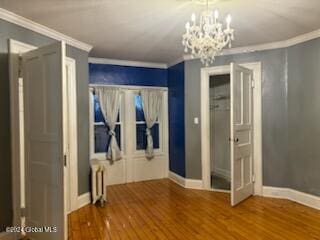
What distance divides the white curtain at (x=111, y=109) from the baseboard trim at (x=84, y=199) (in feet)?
3.65

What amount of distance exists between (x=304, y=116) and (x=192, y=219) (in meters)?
2.14

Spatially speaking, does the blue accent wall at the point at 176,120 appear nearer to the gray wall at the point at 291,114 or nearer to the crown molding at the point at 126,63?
the crown molding at the point at 126,63

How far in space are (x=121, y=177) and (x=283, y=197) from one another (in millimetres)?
2898

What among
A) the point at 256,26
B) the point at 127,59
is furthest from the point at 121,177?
the point at 256,26

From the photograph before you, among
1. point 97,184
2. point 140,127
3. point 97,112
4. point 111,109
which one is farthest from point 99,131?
point 97,184

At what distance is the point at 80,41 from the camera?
3838 mm

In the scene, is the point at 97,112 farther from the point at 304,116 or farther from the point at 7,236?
the point at 304,116

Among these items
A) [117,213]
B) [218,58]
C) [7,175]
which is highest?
[218,58]

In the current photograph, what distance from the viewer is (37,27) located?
3143 millimetres

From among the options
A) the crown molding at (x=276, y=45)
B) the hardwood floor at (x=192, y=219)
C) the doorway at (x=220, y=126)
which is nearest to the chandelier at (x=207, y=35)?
the crown molding at (x=276, y=45)

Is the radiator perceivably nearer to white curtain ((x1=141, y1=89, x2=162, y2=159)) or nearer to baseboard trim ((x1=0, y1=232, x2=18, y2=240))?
baseboard trim ((x1=0, y1=232, x2=18, y2=240))

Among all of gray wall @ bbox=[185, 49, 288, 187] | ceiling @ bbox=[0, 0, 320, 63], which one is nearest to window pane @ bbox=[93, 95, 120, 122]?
ceiling @ bbox=[0, 0, 320, 63]

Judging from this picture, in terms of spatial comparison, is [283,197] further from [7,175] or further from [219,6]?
[7,175]

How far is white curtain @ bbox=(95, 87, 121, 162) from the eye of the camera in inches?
198
